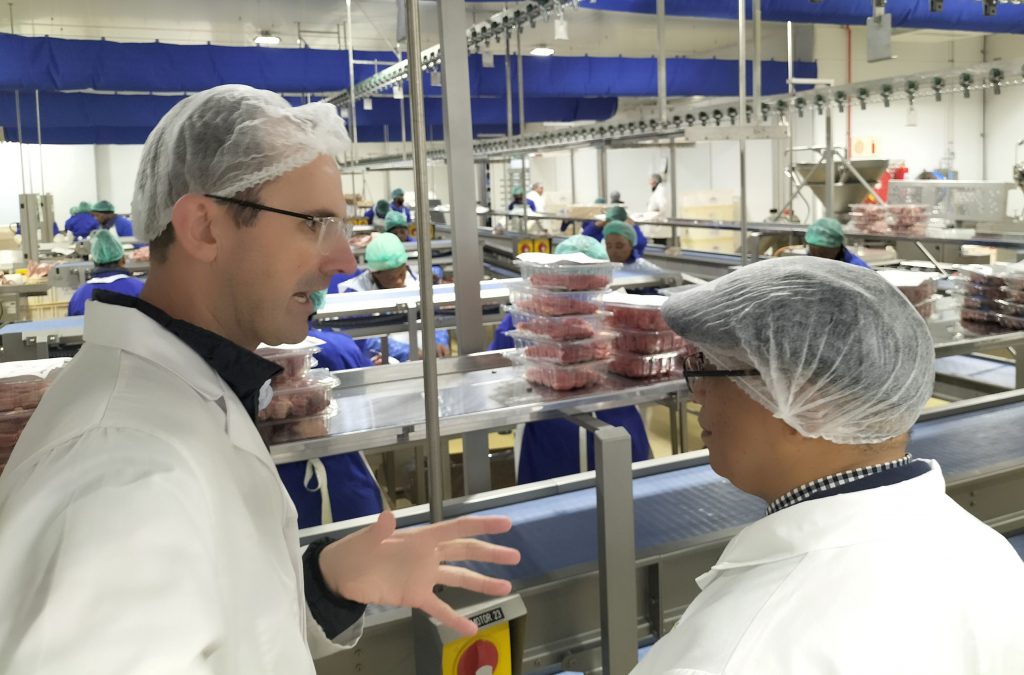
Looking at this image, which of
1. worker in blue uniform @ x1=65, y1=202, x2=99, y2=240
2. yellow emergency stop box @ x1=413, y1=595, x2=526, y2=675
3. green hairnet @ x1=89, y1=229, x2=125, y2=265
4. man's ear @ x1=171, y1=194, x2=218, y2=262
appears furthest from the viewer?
worker in blue uniform @ x1=65, y1=202, x2=99, y2=240

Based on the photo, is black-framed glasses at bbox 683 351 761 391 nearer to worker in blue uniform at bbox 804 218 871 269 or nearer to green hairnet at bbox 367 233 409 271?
worker in blue uniform at bbox 804 218 871 269

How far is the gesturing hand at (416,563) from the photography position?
117 cm

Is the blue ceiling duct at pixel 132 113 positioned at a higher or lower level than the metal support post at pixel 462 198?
higher

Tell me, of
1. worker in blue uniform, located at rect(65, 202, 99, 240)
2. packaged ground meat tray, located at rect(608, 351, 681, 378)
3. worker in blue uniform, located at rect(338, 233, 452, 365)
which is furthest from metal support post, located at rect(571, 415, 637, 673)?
worker in blue uniform, located at rect(65, 202, 99, 240)

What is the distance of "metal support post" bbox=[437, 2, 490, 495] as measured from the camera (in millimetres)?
2117

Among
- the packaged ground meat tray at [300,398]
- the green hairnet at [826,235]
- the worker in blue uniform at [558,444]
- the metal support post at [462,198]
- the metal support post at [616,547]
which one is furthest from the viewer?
the green hairnet at [826,235]

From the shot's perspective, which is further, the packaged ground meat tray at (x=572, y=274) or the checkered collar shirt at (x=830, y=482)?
the packaged ground meat tray at (x=572, y=274)

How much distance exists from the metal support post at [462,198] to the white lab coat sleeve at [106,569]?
5.06 ft

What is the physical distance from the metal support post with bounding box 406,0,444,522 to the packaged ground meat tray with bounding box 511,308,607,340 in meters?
0.94

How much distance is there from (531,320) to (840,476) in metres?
1.21

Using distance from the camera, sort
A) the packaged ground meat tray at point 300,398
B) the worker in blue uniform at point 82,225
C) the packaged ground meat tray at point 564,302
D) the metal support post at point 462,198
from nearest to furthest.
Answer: the packaged ground meat tray at point 300,398, the metal support post at point 462,198, the packaged ground meat tray at point 564,302, the worker in blue uniform at point 82,225

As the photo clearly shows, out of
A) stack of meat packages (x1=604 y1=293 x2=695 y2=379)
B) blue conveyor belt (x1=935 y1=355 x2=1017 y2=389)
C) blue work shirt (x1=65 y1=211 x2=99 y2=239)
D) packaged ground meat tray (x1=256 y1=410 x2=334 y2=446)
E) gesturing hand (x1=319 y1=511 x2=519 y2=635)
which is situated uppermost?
blue work shirt (x1=65 y1=211 x2=99 y2=239)

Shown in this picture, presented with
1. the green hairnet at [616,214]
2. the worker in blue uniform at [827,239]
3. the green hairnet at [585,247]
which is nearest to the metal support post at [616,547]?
the green hairnet at [585,247]

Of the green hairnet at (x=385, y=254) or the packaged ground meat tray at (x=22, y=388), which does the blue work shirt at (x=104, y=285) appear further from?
the packaged ground meat tray at (x=22, y=388)
